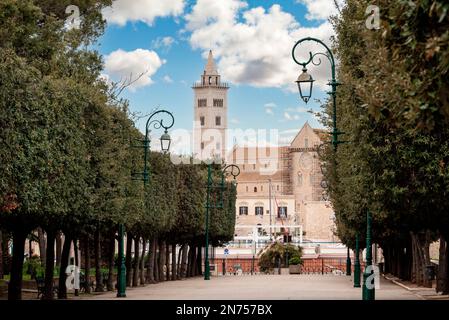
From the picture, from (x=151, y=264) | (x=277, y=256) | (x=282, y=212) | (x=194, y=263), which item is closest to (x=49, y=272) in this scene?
(x=151, y=264)

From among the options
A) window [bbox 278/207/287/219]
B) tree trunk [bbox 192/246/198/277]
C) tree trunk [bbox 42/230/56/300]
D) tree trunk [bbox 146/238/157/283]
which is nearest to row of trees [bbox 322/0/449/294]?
tree trunk [bbox 42/230/56/300]

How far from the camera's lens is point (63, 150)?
86.5ft

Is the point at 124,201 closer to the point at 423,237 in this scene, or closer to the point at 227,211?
the point at 423,237

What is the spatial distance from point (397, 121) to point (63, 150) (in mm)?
16222

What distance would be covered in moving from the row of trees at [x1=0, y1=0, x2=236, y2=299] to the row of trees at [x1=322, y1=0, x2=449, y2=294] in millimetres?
8570

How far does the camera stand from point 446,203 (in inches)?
910

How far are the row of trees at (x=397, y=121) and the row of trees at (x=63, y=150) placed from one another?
8570 millimetres

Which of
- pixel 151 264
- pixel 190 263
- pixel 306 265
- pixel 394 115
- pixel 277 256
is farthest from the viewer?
pixel 306 265

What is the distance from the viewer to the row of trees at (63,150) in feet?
75.3

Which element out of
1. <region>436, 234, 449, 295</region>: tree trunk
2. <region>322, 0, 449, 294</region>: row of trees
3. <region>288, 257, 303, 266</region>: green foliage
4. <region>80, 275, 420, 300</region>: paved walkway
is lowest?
<region>80, 275, 420, 300</region>: paved walkway

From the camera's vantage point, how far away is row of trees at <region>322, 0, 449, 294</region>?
9.87 meters

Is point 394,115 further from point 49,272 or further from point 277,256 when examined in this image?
point 277,256

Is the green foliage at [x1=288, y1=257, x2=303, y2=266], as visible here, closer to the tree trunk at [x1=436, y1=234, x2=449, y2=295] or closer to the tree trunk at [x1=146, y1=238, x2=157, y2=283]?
the tree trunk at [x1=146, y1=238, x2=157, y2=283]
